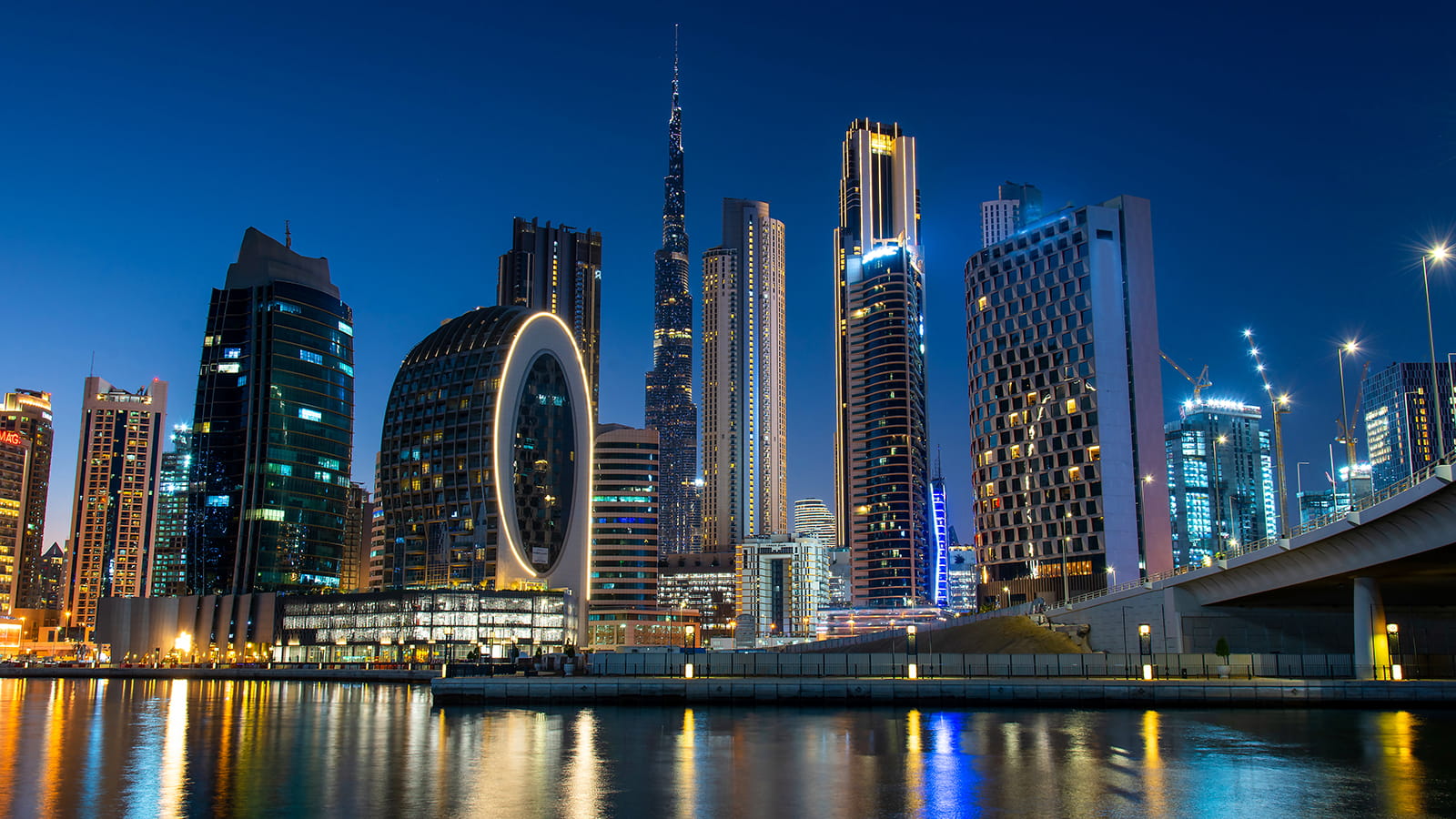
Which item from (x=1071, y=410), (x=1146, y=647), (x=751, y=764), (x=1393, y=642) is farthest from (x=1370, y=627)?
(x=1071, y=410)

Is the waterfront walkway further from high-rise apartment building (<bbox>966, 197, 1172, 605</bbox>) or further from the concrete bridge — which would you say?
high-rise apartment building (<bbox>966, 197, 1172, 605</bbox>)

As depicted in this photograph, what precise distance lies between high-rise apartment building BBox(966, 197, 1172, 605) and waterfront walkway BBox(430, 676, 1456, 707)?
96201 millimetres

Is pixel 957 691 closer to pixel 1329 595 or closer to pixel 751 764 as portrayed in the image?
pixel 1329 595

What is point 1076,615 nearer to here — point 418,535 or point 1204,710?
point 1204,710

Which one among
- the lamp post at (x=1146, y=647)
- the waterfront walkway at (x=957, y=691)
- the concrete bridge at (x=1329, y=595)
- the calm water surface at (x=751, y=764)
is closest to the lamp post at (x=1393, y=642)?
the concrete bridge at (x=1329, y=595)

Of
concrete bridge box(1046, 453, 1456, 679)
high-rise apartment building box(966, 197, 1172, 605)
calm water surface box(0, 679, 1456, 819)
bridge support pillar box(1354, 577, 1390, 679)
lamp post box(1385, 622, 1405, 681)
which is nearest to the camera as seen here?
calm water surface box(0, 679, 1456, 819)

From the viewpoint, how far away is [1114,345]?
556 feet

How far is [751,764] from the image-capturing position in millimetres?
38344

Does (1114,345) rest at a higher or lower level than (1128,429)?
higher

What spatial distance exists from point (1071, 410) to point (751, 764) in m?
141

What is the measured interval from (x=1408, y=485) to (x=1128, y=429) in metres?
110

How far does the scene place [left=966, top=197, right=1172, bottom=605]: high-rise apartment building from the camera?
543 feet

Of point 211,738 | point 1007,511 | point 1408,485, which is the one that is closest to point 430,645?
point 1007,511

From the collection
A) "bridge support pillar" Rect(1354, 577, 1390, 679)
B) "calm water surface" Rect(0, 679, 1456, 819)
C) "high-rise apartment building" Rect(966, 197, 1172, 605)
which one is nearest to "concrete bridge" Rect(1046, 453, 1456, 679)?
"bridge support pillar" Rect(1354, 577, 1390, 679)
